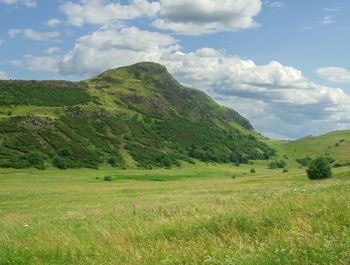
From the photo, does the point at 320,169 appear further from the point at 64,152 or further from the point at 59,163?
the point at 64,152

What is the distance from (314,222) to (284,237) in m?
1.03

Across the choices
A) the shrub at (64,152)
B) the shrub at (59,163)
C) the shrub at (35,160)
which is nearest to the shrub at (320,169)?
the shrub at (35,160)

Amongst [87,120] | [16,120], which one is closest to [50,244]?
[16,120]

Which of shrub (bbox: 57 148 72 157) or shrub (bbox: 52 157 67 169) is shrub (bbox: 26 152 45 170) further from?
shrub (bbox: 57 148 72 157)

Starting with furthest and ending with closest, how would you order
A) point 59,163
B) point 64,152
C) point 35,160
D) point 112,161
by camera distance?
1. point 112,161
2. point 64,152
3. point 59,163
4. point 35,160

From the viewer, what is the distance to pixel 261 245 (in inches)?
293

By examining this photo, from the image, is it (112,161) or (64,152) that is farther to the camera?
(112,161)

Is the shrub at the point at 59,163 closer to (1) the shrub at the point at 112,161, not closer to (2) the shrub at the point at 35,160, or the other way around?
(2) the shrub at the point at 35,160

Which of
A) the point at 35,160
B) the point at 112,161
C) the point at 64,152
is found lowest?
the point at 112,161

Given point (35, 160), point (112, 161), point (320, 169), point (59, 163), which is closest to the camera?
point (320, 169)

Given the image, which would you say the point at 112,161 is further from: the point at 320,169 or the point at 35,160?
the point at 320,169

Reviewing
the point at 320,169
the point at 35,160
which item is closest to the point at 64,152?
the point at 35,160

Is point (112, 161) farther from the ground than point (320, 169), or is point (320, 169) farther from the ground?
point (320, 169)

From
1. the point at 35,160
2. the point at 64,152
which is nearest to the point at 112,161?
the point at 64,152
